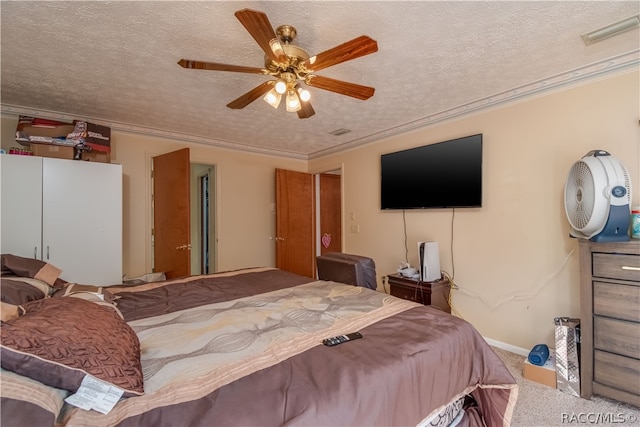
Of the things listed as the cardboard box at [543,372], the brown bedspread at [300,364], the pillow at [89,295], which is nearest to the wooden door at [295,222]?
the brown bedspread at [300,364]

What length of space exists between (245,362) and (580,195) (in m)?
2.45

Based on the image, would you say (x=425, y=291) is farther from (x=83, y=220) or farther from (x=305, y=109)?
(x=83, y=220)

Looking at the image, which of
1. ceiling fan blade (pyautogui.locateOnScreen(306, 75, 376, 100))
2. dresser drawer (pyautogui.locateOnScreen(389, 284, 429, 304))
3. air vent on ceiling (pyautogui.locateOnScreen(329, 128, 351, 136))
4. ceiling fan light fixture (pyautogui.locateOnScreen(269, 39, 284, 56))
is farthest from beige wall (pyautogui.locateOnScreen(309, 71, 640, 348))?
ceiling fan light fixture (pyautogui.locateOnScreen(269, 39, 284, 56))

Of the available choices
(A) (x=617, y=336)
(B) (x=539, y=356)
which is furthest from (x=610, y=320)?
(B) (x=539, y=356)

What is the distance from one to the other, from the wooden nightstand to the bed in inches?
50.5

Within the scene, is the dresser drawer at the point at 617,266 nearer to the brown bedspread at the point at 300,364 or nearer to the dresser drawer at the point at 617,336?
the dresser drawer at the point at 617,336

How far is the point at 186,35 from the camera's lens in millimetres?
1753

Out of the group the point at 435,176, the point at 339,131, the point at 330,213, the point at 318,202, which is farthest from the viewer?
the point at 330,213

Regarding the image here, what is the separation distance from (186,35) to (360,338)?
6.65 ft

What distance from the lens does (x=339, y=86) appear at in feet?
6.13

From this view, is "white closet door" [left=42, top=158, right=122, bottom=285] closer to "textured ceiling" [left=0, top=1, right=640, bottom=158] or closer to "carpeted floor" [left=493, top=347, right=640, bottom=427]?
"textured ceiling" [left=0, top=1, right=640, bottom=158]

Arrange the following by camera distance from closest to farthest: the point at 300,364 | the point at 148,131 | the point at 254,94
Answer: the point at 300,364
the point at 254,94
the point at 148,131

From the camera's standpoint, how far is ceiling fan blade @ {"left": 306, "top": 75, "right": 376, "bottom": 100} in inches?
70.7

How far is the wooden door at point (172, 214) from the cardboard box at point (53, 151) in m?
0.92
